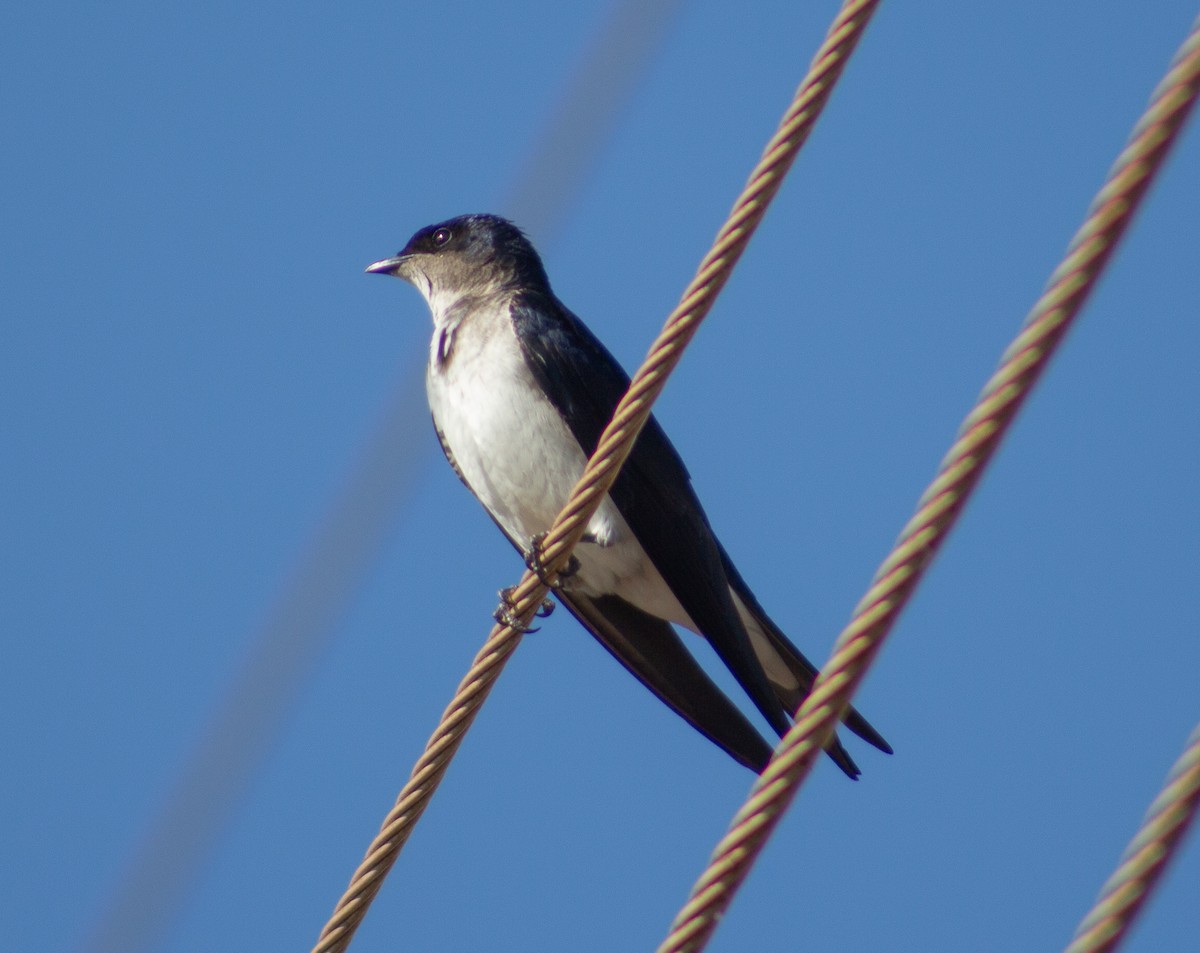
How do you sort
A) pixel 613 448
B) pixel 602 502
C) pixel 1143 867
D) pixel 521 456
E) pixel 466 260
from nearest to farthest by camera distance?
pixel 1143 867 < pixel 613 448 < pixel 602 502 < pixel 521 456 < pixel 466 260

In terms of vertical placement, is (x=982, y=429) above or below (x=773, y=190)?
below

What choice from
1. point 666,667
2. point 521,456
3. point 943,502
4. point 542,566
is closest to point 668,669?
point 666,667

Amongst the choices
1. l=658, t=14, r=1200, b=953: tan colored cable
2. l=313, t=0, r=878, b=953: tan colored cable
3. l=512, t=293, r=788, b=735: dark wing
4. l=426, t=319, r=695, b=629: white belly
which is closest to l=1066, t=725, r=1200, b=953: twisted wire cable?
l=658, t=14, r=1200, b=953: tan colored cable

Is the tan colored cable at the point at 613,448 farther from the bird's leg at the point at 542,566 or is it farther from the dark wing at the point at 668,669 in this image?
the dark wing at the point at 668,669

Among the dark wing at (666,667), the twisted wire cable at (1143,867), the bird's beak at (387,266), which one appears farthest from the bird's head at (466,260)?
the twisted wire cable at (1143,867)

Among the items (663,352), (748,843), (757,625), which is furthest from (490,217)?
(748,843)

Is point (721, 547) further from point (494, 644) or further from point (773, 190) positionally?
point (773, 190)

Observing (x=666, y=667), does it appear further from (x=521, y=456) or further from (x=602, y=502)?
(x=521, y=456)
